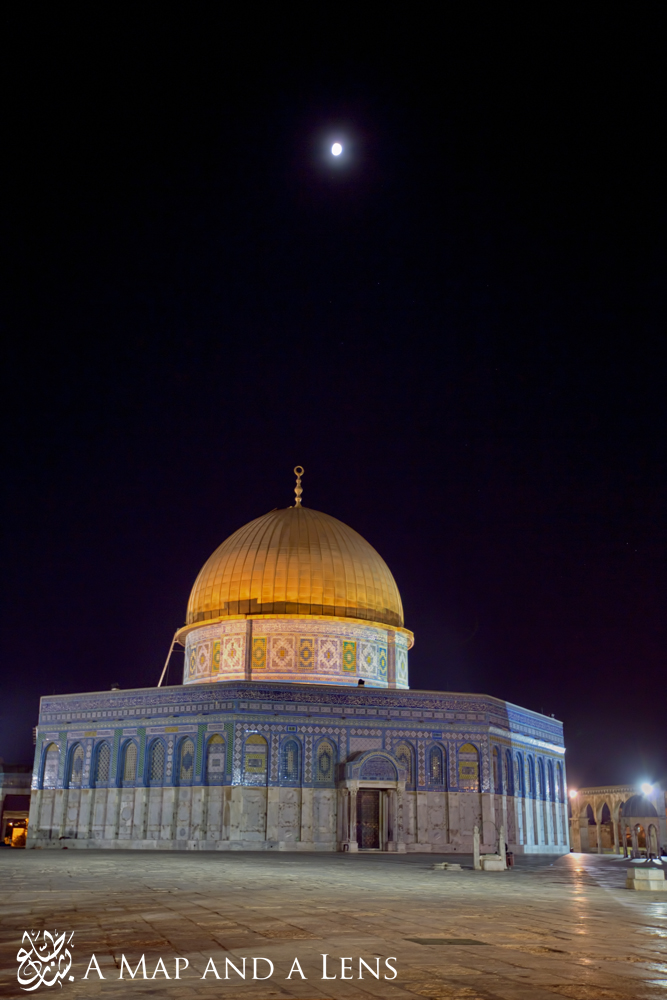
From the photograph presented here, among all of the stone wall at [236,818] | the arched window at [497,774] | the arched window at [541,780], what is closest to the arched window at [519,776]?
the stone wall at [236,818]

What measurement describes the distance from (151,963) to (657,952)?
157 inches

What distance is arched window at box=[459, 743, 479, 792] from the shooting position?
106ft

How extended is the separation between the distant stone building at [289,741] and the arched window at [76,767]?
0.18ft

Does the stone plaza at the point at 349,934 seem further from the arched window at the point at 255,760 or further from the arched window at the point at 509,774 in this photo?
the arched window at the point at 509,774

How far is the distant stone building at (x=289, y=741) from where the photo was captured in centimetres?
3012

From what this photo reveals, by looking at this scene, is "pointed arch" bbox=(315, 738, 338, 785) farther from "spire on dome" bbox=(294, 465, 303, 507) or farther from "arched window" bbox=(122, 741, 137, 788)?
"spire on dome" bbox=(294, 465, 303, 507)

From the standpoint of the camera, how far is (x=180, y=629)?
39156mm

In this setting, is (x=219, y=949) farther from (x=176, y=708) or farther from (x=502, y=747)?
(x=502, y=747)

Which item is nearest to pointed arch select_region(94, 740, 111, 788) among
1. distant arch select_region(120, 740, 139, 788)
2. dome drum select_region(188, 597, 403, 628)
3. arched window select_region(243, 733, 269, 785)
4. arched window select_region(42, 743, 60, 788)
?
distant arch select_region(120, 740, 139, 788)

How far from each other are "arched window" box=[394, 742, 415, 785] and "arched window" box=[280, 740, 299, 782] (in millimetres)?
3701

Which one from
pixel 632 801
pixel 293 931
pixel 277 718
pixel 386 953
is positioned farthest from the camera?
pixel 632 801

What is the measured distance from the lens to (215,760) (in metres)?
30.5

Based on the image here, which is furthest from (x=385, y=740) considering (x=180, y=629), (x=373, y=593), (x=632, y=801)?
(x=632, y=801)

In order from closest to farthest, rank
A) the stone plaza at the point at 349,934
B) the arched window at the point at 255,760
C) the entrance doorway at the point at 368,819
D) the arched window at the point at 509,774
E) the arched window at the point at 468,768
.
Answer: the stone plaza at the point at 349,934 → the arched window at the point at 255,760 → the entrance doorway at the point at 368,819 → the arched window at the point at 468,768 → the arched window at the point at 509,774
